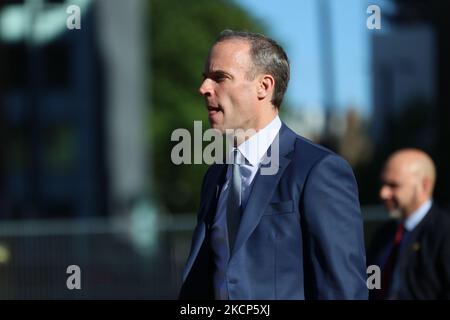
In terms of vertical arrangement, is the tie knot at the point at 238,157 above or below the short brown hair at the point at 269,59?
below

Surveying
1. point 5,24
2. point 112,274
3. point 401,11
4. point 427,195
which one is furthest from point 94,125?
point 427,195

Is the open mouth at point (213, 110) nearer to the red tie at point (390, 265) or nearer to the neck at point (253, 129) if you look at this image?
the neck at point (253, 129)

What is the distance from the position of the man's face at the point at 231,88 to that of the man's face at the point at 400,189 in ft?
9.25

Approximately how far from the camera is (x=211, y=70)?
368 centimetres

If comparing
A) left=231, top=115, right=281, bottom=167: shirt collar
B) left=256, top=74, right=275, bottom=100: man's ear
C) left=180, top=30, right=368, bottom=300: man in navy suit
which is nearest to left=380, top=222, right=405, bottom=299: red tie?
left=180, top=30, right=368, bottom=300: man in navy suit

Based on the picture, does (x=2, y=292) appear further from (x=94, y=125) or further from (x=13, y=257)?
(x=94, y=125)

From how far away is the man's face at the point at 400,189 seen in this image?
6.35 meters

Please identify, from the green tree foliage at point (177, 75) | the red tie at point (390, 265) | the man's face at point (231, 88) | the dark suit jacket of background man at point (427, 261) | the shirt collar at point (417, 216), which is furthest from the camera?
the green tree foliage at point (177, 75)

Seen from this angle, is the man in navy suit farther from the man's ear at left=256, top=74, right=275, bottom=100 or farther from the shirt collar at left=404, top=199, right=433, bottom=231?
the shirt collar at left=404, top=199, right=433, bottom=231

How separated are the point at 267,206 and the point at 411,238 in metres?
2.66

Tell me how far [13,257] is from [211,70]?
1456 centimetres

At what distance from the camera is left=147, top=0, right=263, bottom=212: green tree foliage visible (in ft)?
166

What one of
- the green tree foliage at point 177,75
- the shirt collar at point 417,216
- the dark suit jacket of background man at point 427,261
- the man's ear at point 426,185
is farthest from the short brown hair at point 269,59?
the green tree foliage at point 177,75

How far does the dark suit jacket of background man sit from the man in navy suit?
2.17m
